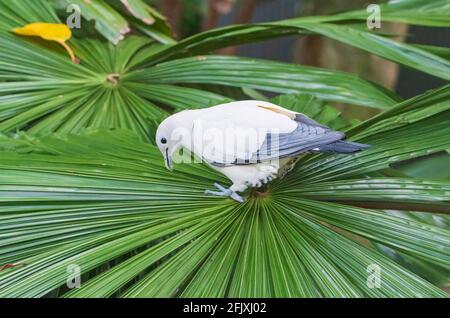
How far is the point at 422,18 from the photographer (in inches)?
43.8

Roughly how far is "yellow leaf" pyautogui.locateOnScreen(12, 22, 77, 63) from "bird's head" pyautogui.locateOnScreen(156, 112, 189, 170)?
0.43m

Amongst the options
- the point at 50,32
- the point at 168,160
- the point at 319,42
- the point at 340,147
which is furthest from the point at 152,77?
the point at 319,42

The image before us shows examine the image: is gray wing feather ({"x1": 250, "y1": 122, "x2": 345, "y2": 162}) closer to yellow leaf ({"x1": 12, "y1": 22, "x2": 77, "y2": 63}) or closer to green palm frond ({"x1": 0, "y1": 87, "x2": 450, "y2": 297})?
green palm frond ({"x1": 0, "y1": 87, "x2": 450, "y2": 297})

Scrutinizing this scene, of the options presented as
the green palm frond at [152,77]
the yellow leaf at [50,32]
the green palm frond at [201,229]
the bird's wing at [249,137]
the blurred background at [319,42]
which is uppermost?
the blurred background at [319,42]

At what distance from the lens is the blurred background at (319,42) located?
2000 mm

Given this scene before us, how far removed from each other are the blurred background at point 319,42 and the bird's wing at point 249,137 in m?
0.51

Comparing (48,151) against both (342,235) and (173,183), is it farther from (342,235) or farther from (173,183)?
(342,235)

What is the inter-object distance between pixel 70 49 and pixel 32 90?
0.12m

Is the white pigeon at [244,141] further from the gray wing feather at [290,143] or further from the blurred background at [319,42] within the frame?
the blurred background at [319,42]

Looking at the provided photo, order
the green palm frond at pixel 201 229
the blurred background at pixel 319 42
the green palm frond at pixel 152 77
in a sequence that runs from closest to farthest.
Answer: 1. the green palm frond at pixel 201 229
2. the green palm frond at pixel 152 77
3. the blurred background at pixel 319 42

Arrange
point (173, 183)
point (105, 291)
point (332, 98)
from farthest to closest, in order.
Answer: point (332, 98) < point (173, 183) < point (105, 291)

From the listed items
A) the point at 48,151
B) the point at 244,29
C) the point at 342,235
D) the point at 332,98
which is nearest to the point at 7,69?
the point at 48,151

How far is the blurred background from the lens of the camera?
200 cm

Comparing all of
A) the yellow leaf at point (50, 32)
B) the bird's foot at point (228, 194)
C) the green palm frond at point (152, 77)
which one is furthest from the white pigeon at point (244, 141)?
the yellow leaf at point (50, 32)
